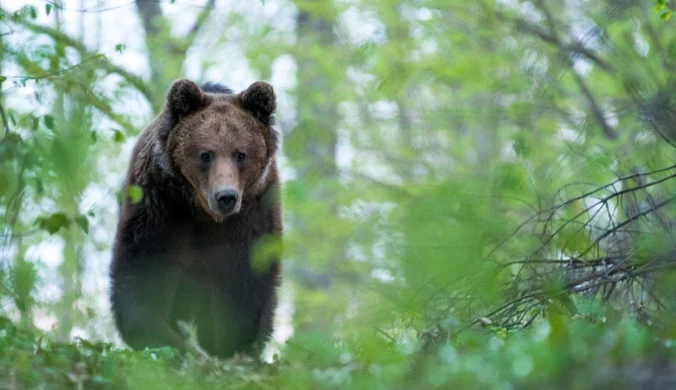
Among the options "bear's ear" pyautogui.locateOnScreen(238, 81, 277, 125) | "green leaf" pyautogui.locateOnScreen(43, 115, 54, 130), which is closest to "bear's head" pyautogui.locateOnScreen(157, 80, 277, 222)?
"bear's ear" pyautogui.locateOnScreen(238, 81, 277, 125)

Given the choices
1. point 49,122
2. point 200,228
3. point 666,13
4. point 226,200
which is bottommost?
point 49,122

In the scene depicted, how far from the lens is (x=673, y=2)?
686 cm

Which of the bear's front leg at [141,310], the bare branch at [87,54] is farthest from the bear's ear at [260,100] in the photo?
the bare branch at [87,54]

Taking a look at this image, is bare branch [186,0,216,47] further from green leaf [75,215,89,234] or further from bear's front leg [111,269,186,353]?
green leaf [75,215,89,234]

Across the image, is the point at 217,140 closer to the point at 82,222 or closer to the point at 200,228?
the point at 200,228

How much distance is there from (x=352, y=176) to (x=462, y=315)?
12.4m

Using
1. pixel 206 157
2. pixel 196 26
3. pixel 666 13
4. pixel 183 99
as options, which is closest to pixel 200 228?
pixel 206 157

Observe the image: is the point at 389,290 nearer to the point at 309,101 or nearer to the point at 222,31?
the point at 222,31

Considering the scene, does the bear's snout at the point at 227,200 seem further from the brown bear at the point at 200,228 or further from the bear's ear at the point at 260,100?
the bear's ear at the point at 260,100

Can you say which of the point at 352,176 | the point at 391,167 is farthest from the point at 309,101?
the point at 391,167

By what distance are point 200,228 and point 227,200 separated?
87 centimetres

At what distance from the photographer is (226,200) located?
6.84 meters

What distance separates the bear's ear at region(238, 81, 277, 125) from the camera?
7.68 metres

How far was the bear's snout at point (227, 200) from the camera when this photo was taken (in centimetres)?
683
